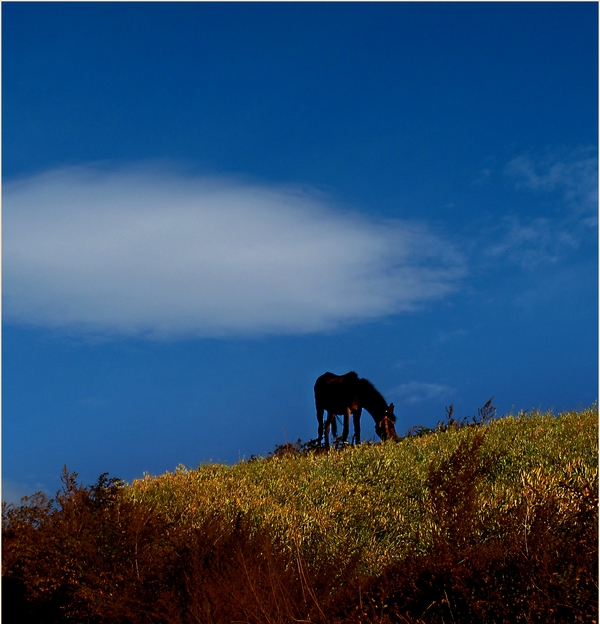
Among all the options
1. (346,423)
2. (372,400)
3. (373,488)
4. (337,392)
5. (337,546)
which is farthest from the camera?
(372,400)

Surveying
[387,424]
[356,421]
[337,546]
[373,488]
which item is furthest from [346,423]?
[337,546]

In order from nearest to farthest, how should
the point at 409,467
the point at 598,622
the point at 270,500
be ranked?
the point at 598,622
the point at 270,500
the point at 409,467

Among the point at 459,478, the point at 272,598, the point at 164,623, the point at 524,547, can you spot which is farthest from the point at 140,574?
the point at 524,547

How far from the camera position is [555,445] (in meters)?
12.8

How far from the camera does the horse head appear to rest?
21.9m

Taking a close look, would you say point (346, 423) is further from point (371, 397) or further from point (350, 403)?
point (371, 397)

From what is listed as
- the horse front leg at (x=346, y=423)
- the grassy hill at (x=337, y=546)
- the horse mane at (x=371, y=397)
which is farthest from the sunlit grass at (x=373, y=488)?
the horse mane at (x=371, y=397)

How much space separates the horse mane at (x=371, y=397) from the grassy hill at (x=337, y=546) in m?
9.47

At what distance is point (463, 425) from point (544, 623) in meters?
13.8

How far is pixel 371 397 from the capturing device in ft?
75.9

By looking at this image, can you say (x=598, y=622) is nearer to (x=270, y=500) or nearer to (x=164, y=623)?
(x=164, y=623)

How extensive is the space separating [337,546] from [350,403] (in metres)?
13.5

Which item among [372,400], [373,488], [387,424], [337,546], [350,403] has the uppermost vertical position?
[372,400]

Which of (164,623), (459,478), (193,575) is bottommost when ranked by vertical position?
(164,623)
